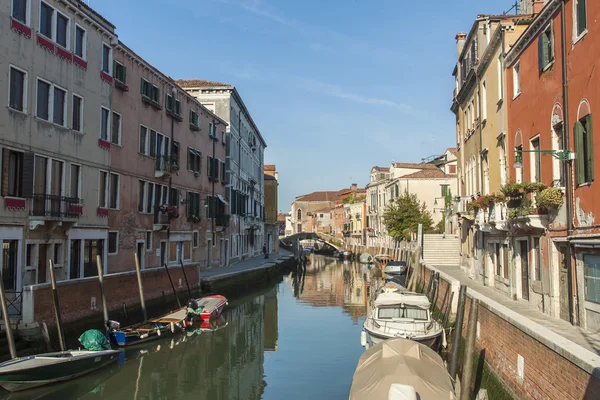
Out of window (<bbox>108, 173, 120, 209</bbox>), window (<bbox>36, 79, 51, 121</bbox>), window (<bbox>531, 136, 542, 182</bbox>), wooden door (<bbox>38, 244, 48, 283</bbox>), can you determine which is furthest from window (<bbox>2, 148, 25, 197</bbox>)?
window (<bbox>531, 136, 542, 182</bbox>)

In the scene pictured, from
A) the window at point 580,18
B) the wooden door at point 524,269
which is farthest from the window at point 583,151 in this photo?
the wooden door at point 524,269

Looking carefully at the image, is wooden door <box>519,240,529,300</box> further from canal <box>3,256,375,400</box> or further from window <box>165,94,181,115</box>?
window <box>165,94,181,115</box>

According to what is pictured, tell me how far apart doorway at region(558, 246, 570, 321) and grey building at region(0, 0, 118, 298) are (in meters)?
12.4

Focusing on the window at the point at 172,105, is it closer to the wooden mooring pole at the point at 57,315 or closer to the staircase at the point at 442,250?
the wooden mooring pole at the point at 57,315

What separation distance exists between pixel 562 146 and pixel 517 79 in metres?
3.96

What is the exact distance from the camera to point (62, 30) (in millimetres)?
16281

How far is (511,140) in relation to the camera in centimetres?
1477

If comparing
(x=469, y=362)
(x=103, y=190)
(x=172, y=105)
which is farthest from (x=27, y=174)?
(x=469, y=362)

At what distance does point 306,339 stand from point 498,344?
874cm

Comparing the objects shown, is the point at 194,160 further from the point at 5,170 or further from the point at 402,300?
the point at 402,300

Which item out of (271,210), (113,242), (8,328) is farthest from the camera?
(271,210)

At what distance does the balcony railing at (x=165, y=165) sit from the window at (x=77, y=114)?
233 inches

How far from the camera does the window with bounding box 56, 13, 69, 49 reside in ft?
52.6

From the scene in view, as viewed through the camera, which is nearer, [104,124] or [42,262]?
[42,262]
